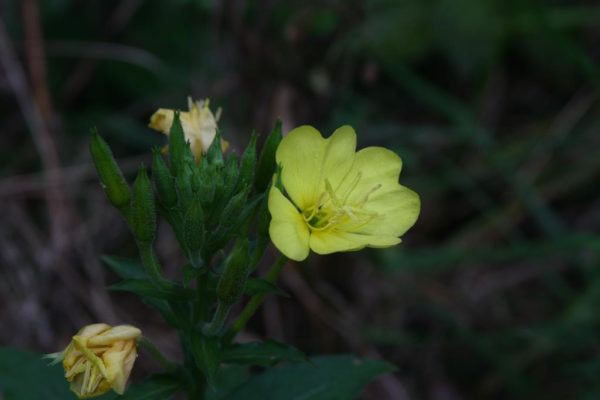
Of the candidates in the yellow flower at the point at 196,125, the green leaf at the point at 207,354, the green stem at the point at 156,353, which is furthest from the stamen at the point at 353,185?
the green stem at the point at 156,353

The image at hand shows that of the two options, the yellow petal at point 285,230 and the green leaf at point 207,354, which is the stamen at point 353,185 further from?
the green leaf at point 207,354

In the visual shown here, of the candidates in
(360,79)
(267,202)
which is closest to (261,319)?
(360,79)

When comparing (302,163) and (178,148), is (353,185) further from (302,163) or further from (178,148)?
(178,148)

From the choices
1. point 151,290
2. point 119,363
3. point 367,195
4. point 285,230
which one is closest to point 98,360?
point 119,363

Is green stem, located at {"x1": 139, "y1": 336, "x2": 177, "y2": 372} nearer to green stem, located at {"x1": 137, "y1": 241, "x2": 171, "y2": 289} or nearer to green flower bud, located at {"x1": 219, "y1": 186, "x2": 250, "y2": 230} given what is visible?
green stem, located at {"x1": 137, "y1": 241, "x2": 171, "y2": 289}

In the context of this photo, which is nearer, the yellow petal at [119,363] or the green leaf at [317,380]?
the yellow petal at [119,363]
